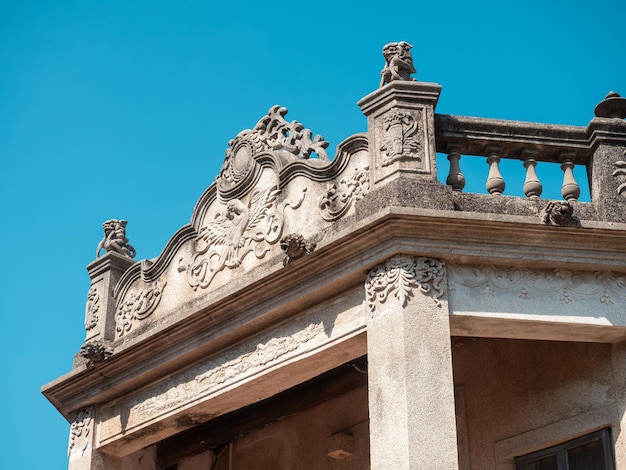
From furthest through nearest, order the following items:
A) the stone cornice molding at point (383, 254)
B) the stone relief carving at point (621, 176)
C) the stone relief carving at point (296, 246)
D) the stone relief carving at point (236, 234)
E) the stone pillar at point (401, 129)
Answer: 1. the stone relief carving at point (236, 234)
2. the stone relief carving at point (621, 176)
3. the stone relief carving at point (296, 246)
4. the stone pillar at point (401, 129)
5. the stone cornice molding at point (383, 254)

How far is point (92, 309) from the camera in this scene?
1510 centimetres

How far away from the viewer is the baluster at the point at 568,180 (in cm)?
1255

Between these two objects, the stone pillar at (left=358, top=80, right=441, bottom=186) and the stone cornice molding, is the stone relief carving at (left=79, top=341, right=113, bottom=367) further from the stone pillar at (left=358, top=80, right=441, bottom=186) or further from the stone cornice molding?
the stone pillar at (left=358, top=80, right=441, bottom=186)

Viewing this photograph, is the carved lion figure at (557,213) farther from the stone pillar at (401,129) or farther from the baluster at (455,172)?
the stone pillar at (401,129)

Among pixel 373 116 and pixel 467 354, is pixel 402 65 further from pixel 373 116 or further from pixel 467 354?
pixel 467 354

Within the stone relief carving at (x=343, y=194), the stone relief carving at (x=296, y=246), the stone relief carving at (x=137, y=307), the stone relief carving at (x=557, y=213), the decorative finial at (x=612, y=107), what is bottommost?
the stone relief carving at (x=296, y=246)

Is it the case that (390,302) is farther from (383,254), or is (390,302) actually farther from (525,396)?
(525,396)

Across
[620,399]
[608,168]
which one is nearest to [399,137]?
[608,168]

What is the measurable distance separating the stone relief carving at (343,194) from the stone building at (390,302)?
19 mm

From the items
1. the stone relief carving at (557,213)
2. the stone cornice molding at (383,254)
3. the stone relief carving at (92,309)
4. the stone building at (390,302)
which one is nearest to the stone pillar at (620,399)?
the stone building at (390,302)

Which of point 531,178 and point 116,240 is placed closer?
point 531,178

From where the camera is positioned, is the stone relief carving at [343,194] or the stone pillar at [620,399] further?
the stone relief carving at [343,194]

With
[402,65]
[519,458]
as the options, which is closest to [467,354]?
[519,458]

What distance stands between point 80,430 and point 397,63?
19.1ft
